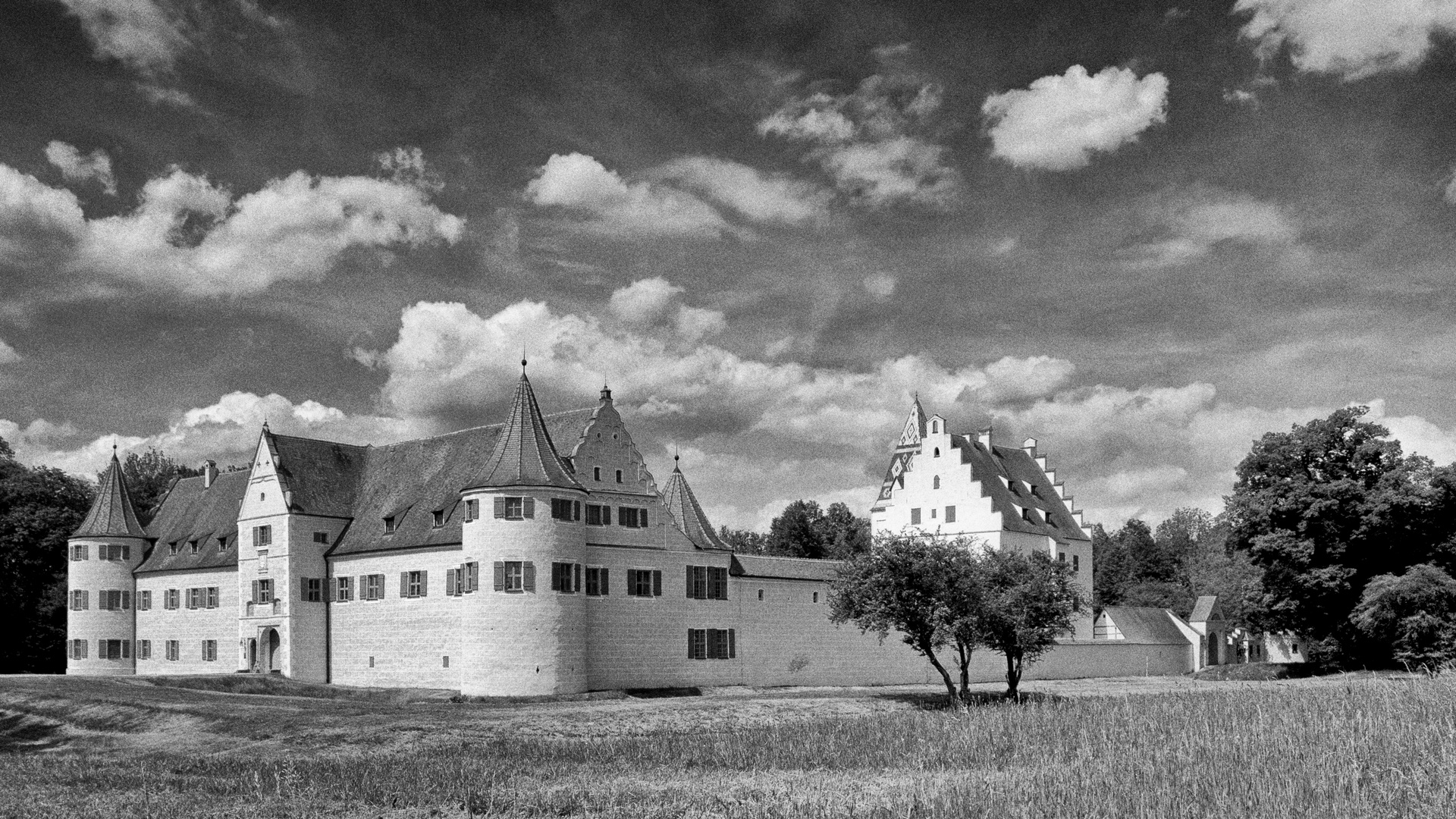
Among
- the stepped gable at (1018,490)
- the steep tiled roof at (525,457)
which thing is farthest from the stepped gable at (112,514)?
the stepped gable at (1018,490)

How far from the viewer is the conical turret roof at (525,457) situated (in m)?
50.3

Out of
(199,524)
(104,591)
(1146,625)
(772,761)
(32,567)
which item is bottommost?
(1146,625)

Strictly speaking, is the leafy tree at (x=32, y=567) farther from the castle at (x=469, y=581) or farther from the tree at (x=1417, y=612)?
the tree at (x=1417, y=612)

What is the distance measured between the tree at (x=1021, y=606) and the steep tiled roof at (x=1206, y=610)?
123 ft

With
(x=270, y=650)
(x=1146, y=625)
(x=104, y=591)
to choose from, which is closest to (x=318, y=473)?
(x=270, y=650)

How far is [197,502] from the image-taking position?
71.1 metres

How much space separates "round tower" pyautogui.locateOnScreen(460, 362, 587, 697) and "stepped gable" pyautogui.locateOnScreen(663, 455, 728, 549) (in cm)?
745

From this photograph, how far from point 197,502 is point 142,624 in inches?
273

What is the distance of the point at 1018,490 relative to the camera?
259ft

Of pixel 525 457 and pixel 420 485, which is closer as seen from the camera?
pixel 525 457

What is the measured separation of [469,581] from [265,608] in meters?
14.5

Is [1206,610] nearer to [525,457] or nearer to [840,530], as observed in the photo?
[840,530]

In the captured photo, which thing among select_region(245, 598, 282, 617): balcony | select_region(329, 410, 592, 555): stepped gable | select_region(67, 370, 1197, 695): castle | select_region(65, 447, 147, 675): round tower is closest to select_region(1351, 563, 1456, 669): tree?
select_region(67, 370, 1197, 695): castle

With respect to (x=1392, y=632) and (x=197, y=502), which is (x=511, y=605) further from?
(x=1392, y=632)
